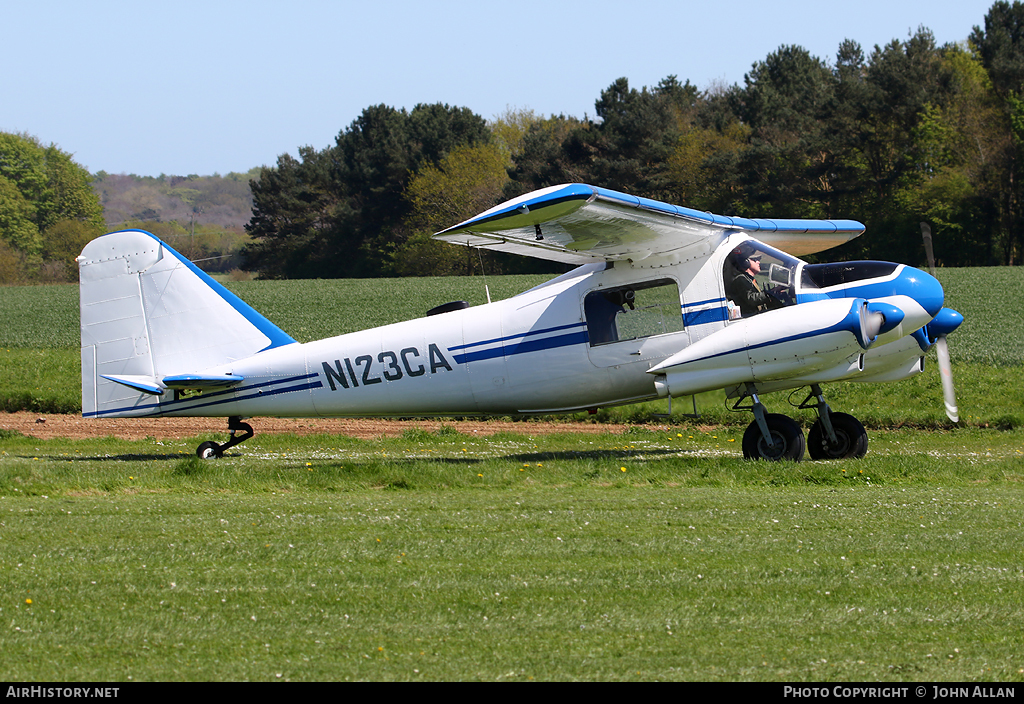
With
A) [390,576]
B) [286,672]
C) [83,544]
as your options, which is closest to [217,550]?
[83,544]

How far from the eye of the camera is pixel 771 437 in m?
13.0

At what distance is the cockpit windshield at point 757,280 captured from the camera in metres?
12.8

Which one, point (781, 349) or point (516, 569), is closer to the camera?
point (516, 569)

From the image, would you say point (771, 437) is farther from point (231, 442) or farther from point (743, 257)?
point (231, 442)

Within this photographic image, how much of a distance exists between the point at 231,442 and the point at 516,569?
9215mm

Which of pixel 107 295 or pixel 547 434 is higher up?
pixel 107 295

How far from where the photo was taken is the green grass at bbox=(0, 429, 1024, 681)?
4855 mm

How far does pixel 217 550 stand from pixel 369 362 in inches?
279

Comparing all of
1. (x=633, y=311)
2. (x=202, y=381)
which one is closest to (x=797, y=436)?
(x=633, y=311)

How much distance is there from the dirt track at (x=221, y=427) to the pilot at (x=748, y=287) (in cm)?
627

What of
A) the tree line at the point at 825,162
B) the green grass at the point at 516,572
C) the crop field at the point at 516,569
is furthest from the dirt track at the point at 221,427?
the tree line at the point at 825,162

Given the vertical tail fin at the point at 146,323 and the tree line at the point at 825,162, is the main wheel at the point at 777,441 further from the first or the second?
the tree line at the point at 825,162

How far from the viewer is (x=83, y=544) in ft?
25.2
